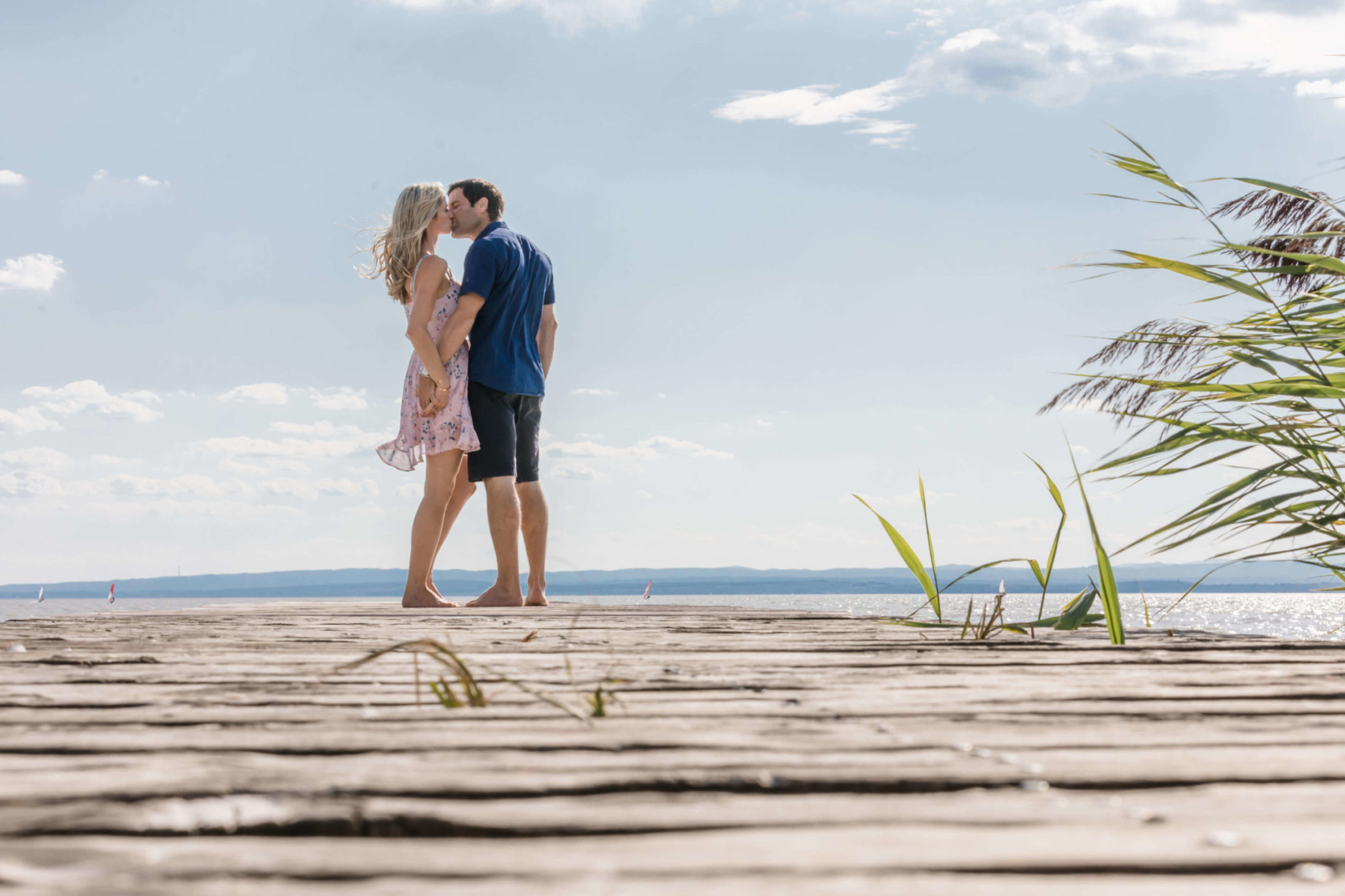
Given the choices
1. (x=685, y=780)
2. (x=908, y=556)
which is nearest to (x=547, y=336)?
(x=908, y=556)

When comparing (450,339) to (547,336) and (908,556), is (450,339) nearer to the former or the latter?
(547,336)

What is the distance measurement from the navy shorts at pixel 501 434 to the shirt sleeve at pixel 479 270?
42 centimetres

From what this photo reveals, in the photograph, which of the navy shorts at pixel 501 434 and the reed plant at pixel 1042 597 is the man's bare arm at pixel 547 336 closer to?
the navy shorts at pixel 501 434

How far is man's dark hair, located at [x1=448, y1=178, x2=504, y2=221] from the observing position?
455 cm

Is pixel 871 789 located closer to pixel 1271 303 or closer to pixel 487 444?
pixel 1271 303

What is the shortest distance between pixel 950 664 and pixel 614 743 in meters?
0.89

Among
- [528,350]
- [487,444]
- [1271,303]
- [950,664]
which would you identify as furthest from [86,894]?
[528,350]

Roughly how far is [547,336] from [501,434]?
2.45 ft

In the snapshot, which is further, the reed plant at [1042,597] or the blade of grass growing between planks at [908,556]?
the blade of grass growing between planks at [908,556]

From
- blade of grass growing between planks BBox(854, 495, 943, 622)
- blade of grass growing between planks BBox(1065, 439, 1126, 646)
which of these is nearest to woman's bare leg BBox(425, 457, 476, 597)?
blade of grass growing between planks BBox(854, 495, 943, 622)

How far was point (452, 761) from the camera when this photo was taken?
967mm

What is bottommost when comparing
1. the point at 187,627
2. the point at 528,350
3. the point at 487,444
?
the point at 187,627

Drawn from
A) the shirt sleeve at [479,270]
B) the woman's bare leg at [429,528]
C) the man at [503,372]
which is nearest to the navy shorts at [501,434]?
the man at [503,372]

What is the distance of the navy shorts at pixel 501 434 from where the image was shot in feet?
14.0
